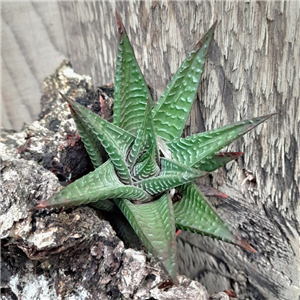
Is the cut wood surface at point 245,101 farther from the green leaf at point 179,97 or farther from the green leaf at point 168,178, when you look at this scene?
the green leaf at point 168,178

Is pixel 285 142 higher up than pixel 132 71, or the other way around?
pixel 132 71

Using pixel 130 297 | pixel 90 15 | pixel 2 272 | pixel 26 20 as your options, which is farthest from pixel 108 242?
pixel 26 20

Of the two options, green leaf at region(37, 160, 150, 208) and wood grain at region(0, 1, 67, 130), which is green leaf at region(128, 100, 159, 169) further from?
wood grain at region(0, 1, 67, 130)

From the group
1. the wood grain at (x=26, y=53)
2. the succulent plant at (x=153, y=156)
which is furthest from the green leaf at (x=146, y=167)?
the wood grain at (x=26, y=53)

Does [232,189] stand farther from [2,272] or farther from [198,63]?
[2,272]

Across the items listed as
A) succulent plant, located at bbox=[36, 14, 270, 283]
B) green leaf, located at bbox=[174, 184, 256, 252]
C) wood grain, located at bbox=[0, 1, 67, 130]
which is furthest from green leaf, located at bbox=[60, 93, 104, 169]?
wood grain, located at bbox=[0, 1, 67, 130]

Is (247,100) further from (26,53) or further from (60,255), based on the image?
(26,53)
